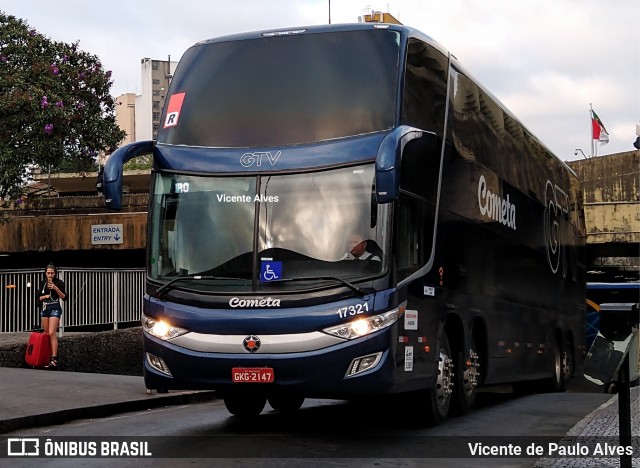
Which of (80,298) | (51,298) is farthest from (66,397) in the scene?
(80,298)

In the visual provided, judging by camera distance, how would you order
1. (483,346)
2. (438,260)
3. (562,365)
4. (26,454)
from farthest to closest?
1. (562,365)
2. (483,346)
3. (438,260)
4. (26,454)

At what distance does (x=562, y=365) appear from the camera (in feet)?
62.6

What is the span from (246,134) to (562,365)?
438 inches

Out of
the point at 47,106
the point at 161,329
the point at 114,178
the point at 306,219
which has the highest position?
the point at 47,106

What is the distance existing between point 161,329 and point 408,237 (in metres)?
2.58

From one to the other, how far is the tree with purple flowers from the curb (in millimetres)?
8214

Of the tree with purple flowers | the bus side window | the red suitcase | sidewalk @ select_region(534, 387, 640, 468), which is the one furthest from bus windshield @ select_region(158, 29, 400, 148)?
the tree with purple flowers

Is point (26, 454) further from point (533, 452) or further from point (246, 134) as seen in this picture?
point (533, 452)

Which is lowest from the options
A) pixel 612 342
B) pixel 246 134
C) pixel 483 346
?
pixel 483 346

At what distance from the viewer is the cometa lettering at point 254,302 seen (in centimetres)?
927

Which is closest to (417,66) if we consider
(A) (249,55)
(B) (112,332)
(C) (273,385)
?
(A) (249,55)

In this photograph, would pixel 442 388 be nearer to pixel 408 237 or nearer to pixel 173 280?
pixel 408 237

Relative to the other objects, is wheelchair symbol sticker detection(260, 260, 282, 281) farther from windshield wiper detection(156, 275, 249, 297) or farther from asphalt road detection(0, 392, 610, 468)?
asphalt road detection(0, 392, 610, 468)

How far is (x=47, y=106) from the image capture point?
2088 cm
